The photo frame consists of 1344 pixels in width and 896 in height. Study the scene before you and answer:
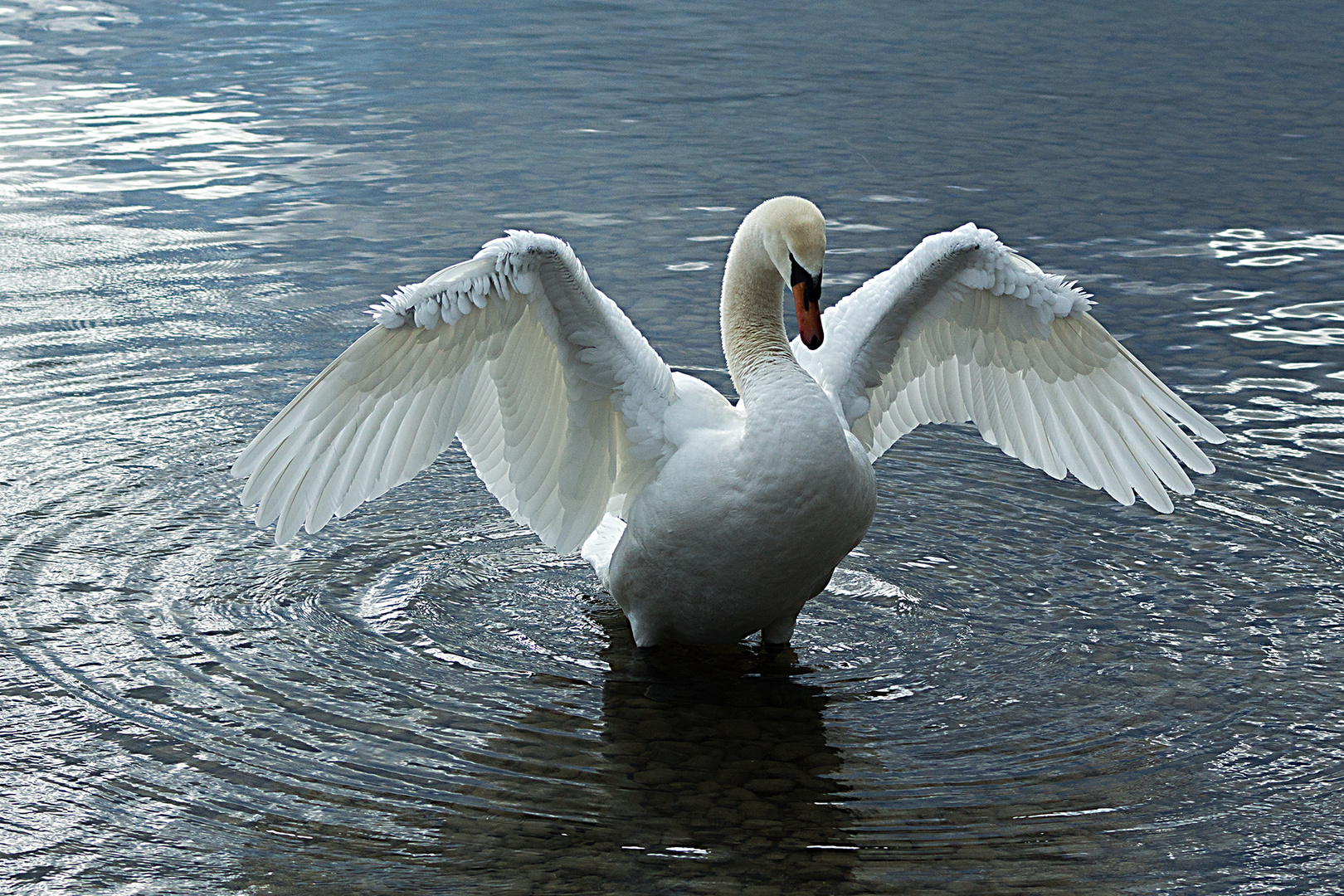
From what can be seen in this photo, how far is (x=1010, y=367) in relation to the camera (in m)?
7.54

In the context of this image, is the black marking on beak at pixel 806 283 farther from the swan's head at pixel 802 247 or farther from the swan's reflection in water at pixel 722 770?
the swan's reflection in water at pixel 722 770

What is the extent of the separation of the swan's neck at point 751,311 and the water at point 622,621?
135 cm

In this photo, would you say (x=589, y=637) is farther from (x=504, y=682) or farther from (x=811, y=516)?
(x=811, y=516)

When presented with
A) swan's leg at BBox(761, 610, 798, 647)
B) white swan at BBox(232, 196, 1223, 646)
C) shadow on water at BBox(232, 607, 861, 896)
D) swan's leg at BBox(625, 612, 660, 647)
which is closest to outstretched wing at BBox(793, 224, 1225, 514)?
white swan at BBox(232, 196, 1223, 646)

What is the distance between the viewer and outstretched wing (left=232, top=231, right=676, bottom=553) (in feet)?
19.2

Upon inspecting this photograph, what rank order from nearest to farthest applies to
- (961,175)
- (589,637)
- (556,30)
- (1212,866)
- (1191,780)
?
(1212,866)
(1191,780)
(589,637)
(961,175)
(556,30)

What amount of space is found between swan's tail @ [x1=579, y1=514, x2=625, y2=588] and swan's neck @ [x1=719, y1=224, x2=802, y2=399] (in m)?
1.08

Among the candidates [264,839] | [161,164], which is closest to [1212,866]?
[264,839]

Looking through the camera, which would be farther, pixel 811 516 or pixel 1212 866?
pixel 811 516

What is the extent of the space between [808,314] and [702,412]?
681 millimetres

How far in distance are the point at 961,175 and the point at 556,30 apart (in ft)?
38.9

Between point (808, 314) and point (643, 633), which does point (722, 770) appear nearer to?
point (643, 633)

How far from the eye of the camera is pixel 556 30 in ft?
85.0

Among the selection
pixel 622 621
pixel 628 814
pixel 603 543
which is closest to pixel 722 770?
pixel 628 814
